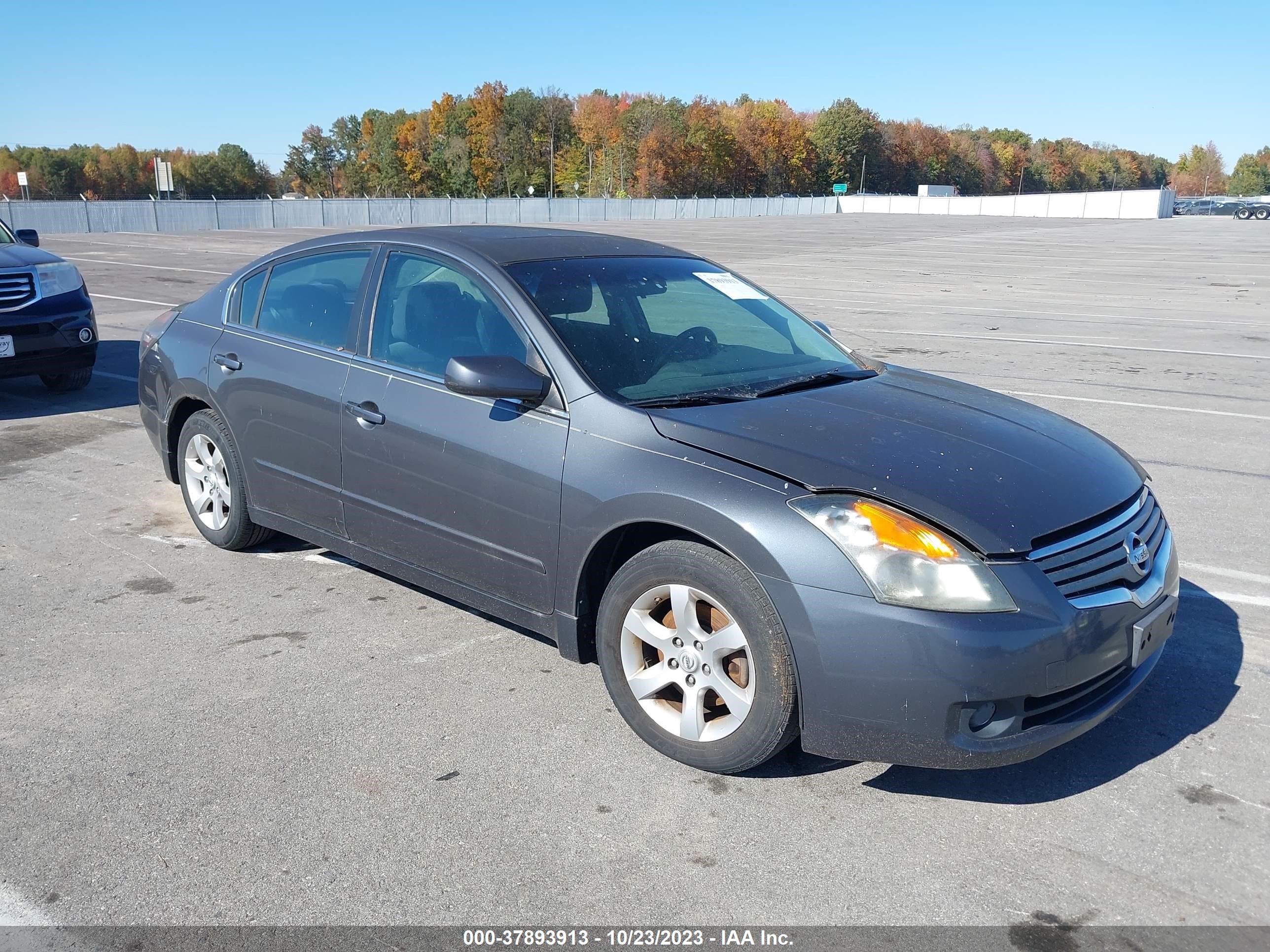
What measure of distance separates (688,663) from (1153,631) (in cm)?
145

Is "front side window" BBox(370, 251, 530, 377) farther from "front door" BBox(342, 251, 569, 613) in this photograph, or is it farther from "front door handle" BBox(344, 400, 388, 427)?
"front door handle" BBox(344, 400, 388, 427)

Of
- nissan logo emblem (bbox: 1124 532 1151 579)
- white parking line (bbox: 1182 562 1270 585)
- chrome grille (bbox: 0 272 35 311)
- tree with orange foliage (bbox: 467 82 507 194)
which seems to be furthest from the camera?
tree with orange foliage (bbox: 467 82 507 194)

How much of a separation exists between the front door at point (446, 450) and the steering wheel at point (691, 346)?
1.69 feet

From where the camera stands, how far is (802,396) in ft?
12.7

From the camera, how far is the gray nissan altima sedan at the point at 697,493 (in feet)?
9.75

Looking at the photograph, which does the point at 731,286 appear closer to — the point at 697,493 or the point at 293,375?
the point at 697,493

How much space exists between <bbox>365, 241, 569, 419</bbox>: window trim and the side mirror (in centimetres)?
8

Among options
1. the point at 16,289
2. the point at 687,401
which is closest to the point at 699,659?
the point at 687,401

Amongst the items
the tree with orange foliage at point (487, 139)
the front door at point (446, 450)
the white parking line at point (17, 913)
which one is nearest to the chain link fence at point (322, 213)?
the front door at point (446, 450)

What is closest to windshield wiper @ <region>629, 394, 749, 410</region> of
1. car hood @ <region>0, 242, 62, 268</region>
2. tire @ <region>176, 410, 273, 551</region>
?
tire @ <region>176, 410, 273, 551</region>

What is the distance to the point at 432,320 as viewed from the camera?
4262 millimetres

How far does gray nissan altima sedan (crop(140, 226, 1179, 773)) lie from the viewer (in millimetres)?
2973

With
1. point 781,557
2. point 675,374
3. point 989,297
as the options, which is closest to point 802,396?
point 675,374

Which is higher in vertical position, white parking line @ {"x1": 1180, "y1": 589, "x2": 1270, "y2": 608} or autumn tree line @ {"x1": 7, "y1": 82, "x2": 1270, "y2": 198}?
autumn tree line @ {"x1": 7, "y1": 82, "x2": 1270, "y2": 198}
